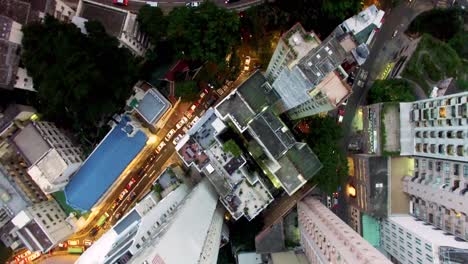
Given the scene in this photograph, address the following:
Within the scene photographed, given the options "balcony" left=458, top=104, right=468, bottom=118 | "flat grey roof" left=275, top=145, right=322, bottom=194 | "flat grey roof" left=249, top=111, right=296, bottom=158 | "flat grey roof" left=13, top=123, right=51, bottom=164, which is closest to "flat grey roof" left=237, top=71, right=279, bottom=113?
"flat grey roof" left=249, top=111, right=296, bottom=158

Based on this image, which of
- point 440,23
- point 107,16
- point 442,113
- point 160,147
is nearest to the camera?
point 442,113

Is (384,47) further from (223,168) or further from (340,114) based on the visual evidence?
(223,168)

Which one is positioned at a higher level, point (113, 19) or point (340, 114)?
point (113, 19)

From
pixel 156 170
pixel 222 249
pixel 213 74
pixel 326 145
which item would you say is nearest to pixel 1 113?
pixel 156 170

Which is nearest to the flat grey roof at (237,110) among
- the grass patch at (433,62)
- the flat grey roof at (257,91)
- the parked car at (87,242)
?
the flat grey roof at (257,91)

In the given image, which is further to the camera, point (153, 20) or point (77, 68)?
point (153, 20)

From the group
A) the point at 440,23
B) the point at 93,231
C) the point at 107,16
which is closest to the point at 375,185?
the point at 440,23

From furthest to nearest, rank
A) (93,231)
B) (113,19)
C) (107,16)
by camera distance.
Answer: (93,231) < (107,16) < (113,19)
